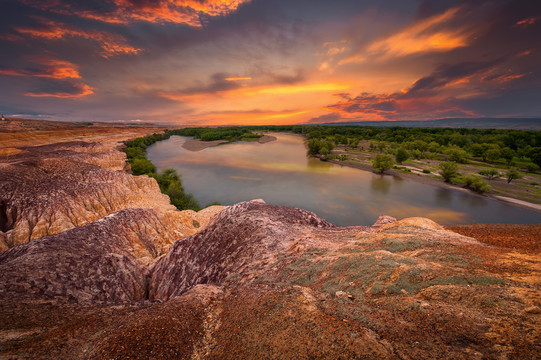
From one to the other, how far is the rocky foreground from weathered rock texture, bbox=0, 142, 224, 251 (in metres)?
7.49

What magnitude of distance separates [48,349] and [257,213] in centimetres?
1045

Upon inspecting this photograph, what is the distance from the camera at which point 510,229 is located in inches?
425

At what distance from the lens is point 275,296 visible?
258 inches

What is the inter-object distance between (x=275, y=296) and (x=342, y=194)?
38413 mm

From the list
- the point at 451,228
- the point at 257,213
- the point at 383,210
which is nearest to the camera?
the point at 451,228

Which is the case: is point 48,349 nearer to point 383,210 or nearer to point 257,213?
point 257,213

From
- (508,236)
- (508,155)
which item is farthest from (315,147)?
(508,236)

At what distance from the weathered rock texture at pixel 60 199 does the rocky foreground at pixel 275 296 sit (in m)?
7.49

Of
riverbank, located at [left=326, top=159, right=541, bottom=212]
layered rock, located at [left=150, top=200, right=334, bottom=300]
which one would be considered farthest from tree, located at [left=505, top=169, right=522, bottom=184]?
layered rock, located at [left=150, top=200, right=334, bottom=300]

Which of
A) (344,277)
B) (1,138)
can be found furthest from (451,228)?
(1,138)

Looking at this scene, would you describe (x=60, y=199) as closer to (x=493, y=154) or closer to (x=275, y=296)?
(x=275, y=296)

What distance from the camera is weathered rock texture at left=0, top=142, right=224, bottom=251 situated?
1662cm

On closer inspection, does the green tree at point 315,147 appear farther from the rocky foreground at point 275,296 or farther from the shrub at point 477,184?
the rocky foreground at point 275,296

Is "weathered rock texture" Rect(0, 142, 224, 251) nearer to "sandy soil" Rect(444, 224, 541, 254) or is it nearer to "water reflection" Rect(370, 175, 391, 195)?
"sandy soil" Rect(444, 224, 541, 254)
